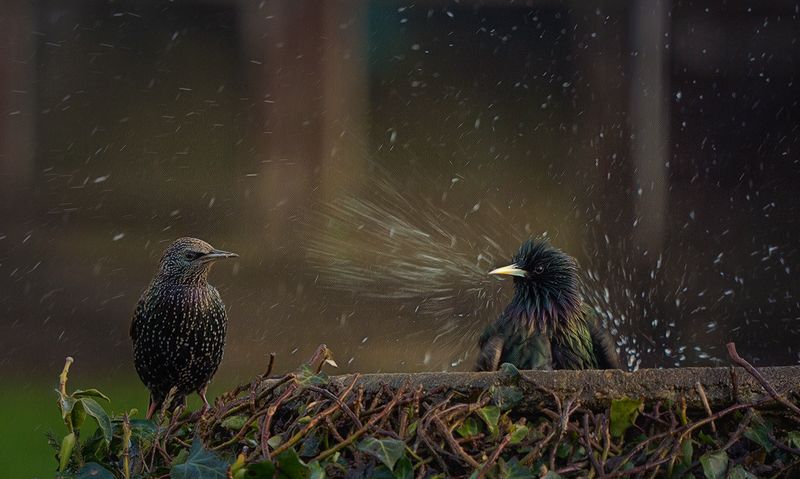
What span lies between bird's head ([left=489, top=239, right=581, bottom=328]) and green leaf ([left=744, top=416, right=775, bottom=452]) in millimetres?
1473

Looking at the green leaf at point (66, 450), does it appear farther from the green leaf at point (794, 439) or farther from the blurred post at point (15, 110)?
the blurred post at point (15, 110)

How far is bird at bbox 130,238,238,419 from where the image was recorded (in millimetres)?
2396

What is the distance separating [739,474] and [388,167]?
5.07 m

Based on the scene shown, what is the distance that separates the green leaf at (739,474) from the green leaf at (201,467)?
353 millimetres

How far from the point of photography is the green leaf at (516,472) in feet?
2.62

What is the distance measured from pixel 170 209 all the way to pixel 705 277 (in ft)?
8.25

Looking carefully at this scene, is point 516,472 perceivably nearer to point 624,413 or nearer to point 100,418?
point 624,413

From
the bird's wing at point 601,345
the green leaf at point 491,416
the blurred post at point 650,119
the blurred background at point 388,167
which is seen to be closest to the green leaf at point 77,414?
the green leaf at point 491,416

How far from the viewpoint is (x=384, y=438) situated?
85 centimetres

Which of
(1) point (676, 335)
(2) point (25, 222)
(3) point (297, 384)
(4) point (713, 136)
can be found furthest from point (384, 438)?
(2) point (25, 222)

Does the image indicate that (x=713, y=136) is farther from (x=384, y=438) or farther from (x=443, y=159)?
(x=384, y=438)

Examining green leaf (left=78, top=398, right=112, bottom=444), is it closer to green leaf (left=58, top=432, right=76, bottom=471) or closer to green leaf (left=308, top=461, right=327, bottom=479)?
green leaf (left=58, top=432, right=76, bottom=471)

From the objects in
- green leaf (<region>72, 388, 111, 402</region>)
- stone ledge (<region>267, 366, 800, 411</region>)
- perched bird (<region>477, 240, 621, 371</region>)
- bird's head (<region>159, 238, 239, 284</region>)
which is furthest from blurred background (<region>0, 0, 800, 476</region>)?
stone ledge (<region>267, 366, 800, 411</region>)

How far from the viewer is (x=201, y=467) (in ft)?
2.74
